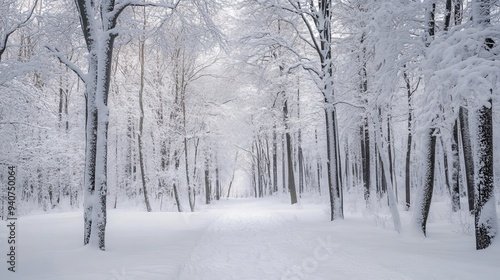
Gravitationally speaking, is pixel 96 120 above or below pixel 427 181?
above

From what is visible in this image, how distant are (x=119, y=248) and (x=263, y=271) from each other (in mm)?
3184

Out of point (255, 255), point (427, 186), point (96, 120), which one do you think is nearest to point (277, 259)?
point (255, 255)

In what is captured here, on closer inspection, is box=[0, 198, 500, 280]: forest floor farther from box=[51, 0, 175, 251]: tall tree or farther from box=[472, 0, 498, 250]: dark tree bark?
box=[51, 0, 175, 251]: tall tree

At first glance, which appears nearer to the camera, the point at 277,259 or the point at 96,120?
the point at 277,259

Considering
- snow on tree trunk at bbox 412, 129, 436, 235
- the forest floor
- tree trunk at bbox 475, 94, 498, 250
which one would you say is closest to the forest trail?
the forest floor

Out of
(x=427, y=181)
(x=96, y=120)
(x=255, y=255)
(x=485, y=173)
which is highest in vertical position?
(x=96, y=120)

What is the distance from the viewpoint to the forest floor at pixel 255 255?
179 inches

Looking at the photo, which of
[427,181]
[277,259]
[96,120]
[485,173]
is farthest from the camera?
[427,181]

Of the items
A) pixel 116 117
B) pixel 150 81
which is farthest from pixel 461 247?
pixel 116 117

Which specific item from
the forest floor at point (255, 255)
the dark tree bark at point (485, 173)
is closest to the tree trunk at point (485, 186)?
the dark tree bark at point (485, 173)

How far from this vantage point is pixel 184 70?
59.5 feet

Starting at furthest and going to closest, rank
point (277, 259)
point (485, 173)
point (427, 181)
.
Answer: point (427, 181) → point (277, 259) → point (485, 173)

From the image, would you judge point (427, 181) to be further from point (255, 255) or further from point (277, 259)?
point (255, 255)

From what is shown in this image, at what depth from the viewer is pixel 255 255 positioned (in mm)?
6367
